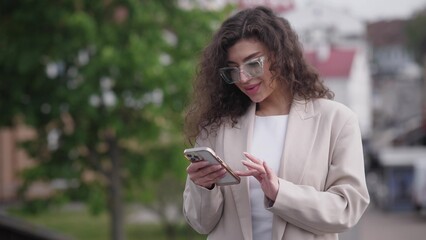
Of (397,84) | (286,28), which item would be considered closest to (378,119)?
(397,84)

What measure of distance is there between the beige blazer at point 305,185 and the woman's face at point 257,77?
94 mm

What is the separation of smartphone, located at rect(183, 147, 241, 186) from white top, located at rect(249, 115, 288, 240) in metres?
0.13

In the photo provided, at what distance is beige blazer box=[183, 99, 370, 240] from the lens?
278 cm

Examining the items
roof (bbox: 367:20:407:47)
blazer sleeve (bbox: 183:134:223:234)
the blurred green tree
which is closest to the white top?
blazer sleeve (bbox: 183:134:223:234)

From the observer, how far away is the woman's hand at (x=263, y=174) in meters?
2.71

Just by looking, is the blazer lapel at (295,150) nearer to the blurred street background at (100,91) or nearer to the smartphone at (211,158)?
the smartphone at (211,158)

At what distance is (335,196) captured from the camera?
280cm

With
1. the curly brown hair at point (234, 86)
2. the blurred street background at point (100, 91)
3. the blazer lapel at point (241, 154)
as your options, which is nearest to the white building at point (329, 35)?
the blurred street background at point (100, 91)

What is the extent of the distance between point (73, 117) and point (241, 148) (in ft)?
33.7

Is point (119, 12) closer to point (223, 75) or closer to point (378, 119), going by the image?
point (223, 75)

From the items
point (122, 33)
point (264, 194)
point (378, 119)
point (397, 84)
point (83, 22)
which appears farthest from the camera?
point (378, 119)

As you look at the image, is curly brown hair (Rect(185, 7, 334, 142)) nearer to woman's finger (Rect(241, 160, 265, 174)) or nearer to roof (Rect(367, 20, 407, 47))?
woman's finger (Rect(241, 160, 265, 174))

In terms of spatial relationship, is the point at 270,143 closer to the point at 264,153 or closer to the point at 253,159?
the point at 264,153

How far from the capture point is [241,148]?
293 centimetres
